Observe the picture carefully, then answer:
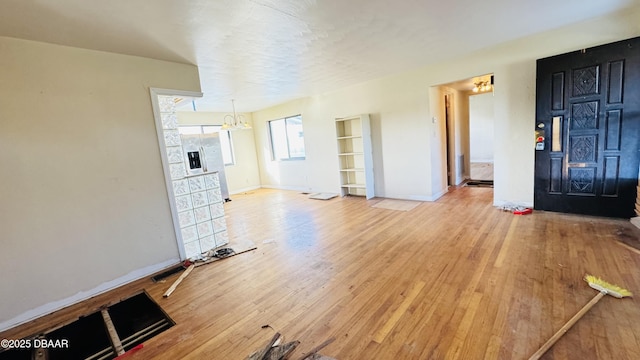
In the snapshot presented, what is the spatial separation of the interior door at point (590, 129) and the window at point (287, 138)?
4.95 meters

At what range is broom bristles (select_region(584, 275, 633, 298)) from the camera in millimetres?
1872

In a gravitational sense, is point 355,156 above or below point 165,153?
below

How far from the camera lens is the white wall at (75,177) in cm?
226

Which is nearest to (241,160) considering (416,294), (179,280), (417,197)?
(417,197)

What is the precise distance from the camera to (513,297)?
6.47 feet

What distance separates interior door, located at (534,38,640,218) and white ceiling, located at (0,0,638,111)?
1.82 feet

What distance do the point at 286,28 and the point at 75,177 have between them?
8.28ft

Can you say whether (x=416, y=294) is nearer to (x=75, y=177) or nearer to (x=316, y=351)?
(x=316, y=351)

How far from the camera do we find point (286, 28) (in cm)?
258

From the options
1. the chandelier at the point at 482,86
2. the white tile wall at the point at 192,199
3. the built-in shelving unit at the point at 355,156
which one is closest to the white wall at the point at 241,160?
the built-in shelving unit at the point at 355,156

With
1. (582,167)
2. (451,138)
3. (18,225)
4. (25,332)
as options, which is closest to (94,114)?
(18,225)

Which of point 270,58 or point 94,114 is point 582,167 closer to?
point 270,58

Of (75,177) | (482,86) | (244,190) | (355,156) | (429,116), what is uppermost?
(482,86)

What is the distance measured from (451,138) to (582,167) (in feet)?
8.71
